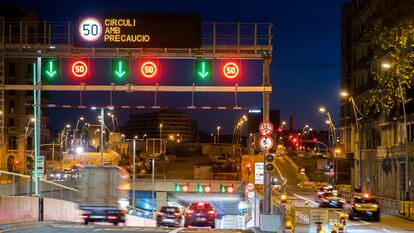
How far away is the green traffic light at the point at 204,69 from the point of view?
94.3ft

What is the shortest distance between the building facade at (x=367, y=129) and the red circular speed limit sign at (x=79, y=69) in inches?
1090

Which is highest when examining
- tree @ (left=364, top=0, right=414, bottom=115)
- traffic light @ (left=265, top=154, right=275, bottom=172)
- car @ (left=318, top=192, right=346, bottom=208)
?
tree @ (left=364, top=0, right=414, bottom=115)

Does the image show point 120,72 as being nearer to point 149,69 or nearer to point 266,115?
point 149,69

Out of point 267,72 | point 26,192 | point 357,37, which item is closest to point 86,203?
point 267,72

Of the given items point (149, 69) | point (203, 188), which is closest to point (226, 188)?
point (203, 188)

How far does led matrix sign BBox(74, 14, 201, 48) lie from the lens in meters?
27.7

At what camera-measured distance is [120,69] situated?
1149 inches

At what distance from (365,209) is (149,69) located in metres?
20.2

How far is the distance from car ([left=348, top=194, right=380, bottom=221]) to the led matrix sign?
20062 millimetres

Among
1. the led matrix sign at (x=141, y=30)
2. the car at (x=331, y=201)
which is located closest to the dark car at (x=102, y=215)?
the led matrix sign at (x=141, y=30)

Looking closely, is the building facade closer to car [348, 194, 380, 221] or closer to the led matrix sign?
car [348, 194, 380, 221]

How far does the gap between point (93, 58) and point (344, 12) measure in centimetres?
8415

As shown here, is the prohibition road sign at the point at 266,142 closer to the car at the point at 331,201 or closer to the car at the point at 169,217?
the car at the point at 169,217

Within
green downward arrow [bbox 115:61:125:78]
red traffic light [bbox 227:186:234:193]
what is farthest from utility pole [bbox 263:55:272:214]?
red traffic light [bbox 227:186:234:193]
